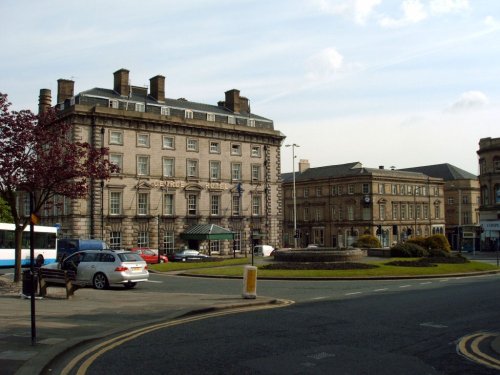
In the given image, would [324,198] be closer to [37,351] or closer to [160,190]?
[160,190]

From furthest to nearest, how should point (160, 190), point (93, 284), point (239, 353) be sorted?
point (160, 190) → point (93, 284) → point (239, 353)

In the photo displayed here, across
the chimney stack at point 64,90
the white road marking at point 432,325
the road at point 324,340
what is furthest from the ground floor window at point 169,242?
the white road marking at point 432,325

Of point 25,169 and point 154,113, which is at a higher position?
point 154,113

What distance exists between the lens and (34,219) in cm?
1193

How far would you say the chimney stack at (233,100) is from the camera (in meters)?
69.8

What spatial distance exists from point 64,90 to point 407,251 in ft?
133

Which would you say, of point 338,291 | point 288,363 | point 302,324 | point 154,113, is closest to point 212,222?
point 154,113

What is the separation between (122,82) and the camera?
198 ft

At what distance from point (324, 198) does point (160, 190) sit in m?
42.0

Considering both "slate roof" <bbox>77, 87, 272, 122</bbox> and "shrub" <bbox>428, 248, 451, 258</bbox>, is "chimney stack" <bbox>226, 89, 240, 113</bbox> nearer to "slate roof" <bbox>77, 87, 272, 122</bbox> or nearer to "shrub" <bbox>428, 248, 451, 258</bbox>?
"slate roof" <bbox>77, 87, 272, 122</bbox>

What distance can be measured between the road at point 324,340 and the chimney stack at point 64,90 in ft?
158

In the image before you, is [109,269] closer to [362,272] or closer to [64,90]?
[362,272]

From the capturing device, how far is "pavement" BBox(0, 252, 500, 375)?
9.88m

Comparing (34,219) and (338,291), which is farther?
(338,291)
